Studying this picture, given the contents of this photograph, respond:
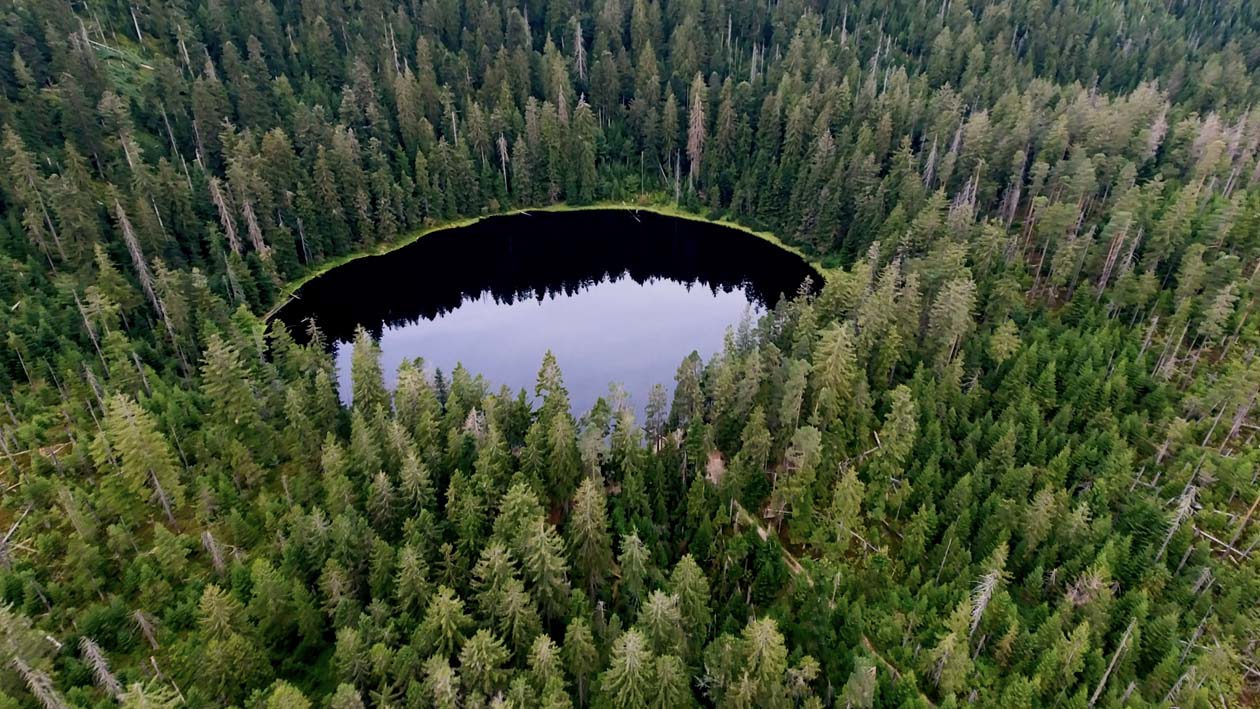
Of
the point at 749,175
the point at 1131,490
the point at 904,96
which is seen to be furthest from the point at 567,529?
the point at 904,96

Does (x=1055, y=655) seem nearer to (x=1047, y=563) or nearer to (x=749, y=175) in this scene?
(x=1047, y=563)

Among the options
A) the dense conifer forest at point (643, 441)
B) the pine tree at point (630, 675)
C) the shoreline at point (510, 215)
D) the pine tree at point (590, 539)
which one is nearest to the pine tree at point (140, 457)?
the dense conifer forest at point (643, 441)

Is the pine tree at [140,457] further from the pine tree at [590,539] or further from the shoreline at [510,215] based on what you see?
the shoreline at [510,215]

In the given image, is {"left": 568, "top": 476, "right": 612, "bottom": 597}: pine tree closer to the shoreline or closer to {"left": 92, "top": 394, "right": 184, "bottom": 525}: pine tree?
{"left": 92, "top": 394, "right": 184, "bottom": 525}: pine tree

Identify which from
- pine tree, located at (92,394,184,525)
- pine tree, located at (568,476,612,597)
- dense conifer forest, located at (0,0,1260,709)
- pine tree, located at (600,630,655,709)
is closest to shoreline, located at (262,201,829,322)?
dense conifer forest, located at (0,0,1260,709)

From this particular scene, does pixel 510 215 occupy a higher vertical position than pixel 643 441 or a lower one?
higher

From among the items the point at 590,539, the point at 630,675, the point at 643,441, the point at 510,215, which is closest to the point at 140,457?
the point at 590,539

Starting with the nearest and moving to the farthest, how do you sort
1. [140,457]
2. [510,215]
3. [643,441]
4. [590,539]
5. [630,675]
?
[630,675]
[590,539]
[140,457]
[643,441]
[510,215]

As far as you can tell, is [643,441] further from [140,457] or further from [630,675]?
[140,457]
